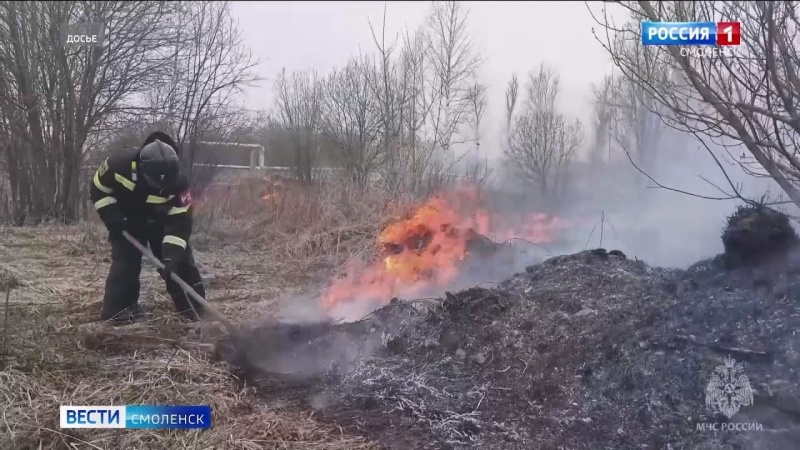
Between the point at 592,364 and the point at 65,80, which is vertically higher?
the point at 65,80

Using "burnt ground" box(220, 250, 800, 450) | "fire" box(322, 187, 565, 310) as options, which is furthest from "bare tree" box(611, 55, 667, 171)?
"burnt ground" box(220, 250, 800, 450)

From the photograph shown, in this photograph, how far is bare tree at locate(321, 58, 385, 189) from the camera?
51.3ft

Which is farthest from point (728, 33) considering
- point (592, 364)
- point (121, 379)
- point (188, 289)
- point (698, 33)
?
point (188, 289)

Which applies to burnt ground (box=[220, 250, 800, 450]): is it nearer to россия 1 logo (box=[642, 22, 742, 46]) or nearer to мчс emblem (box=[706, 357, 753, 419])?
мчс emblem (box=[706, 357, 753, 419])

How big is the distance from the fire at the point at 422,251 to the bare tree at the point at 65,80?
303 inches

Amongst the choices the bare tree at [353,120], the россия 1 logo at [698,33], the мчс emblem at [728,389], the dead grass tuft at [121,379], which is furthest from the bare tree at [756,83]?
the bare tree at [353,120]

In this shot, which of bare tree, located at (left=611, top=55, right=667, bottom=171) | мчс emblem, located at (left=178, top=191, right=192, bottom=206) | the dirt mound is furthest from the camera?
bare tree, located at (left=611, top=55, right=667, bottom=171)

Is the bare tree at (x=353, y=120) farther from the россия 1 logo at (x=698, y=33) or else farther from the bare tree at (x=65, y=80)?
the россия 1 logo at (x=698, y=33)

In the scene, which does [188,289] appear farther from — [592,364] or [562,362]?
[592,364]

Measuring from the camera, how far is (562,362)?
13.7ft

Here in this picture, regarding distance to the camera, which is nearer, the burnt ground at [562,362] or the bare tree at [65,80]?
the burnt ground at [562,362]

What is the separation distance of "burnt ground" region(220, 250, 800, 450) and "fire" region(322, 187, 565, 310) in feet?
5.36

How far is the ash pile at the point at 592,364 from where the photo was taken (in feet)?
11.5

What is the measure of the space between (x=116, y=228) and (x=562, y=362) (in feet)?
13.6
